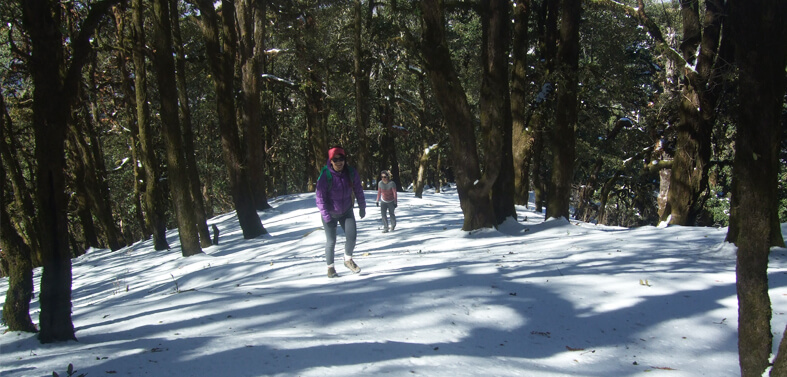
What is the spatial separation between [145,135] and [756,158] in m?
13.8

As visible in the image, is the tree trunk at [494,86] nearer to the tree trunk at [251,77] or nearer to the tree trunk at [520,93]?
the tree trunk at [520,93]

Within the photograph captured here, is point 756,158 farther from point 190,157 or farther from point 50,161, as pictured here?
point 190,157

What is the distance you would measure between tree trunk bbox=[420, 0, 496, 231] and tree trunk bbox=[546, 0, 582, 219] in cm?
193

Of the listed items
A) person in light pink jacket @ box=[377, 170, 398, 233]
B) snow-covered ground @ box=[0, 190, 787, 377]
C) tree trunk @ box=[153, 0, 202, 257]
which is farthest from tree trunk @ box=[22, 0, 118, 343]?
person in light pink jacket @ box=[377, 170, 398, 233]

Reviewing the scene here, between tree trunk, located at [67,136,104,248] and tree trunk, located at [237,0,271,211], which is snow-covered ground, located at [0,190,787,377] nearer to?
tree trunk, located at [237,0,271,211]

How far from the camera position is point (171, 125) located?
12.6 metres

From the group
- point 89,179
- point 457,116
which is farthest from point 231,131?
point 89,179

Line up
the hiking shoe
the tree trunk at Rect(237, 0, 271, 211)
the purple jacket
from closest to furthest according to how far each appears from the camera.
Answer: the purple jacket → the hiking shoe → the tree trunk at Rect(237, 0, 271, 211)

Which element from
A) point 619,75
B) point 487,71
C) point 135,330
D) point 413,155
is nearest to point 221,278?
point 135,330

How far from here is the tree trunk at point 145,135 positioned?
45.0 ft

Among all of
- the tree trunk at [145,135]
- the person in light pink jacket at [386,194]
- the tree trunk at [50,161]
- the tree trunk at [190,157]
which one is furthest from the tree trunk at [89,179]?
the tree trunk at [50,161]

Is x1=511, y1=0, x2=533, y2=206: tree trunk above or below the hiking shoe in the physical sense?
above

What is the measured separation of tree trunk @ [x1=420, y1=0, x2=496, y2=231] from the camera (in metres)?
11.0

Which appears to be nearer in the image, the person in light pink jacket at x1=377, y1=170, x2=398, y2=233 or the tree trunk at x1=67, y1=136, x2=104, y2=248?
the person in light pink jacket at x1=377, y1=170, x2=398, y2=233
